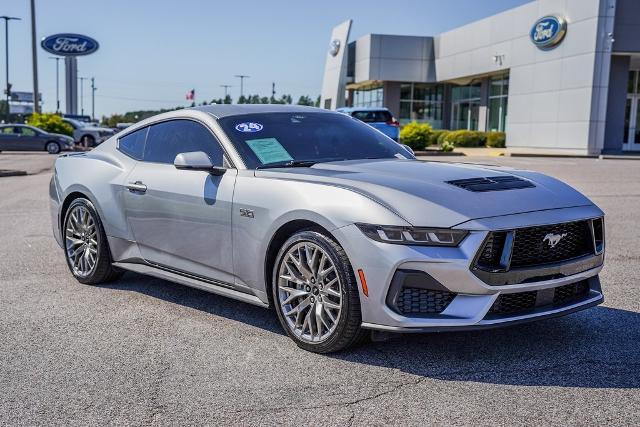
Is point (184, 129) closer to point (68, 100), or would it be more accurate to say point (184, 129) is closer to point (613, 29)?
point (613, 29)

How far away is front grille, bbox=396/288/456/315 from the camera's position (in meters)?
4.00

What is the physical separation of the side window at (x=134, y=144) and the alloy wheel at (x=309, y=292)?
2.07 meters

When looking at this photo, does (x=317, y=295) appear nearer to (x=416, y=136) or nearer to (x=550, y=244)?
(x=550, y=244)

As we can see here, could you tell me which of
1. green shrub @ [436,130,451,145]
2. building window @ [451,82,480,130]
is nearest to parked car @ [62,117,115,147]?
green shrub @ [436,130,451,145]

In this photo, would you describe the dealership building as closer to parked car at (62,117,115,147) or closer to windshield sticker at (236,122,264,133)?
parked car at (62,117,115,147)

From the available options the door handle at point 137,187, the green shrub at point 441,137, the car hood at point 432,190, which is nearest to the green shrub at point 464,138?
the green shrub at point 441,137

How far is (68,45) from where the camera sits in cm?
5272

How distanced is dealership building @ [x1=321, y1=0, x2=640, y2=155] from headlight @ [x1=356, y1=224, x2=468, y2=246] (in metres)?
30.2

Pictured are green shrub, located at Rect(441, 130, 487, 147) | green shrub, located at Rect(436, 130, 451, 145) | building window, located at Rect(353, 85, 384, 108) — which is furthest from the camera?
building window, located at Rect(353, 85, 384, 108)

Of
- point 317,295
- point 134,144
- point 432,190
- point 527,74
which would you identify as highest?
point 527,74

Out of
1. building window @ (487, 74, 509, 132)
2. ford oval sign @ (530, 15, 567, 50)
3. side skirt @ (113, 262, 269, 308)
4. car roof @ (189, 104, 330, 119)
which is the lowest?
side skirt @ (113, 262, 269, 308)

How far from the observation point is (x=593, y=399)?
365cm

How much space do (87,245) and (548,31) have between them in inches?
1244

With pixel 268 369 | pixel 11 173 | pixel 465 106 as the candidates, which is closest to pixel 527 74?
pixel 465 106
